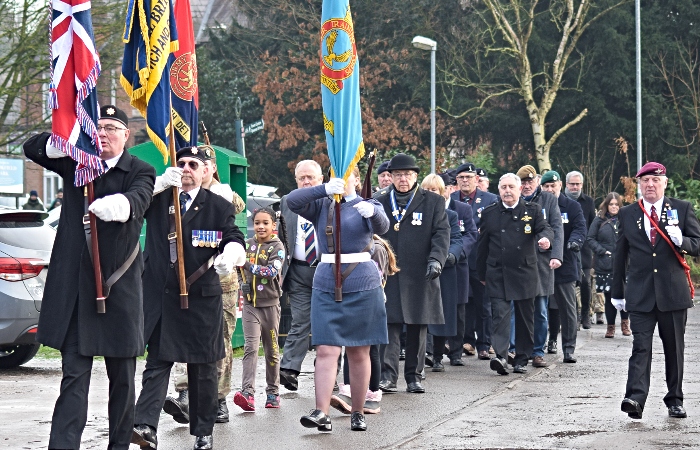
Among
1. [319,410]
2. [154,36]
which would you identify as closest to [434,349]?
[319,410]

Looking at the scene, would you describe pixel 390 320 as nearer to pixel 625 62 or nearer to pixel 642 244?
pixel 642 244

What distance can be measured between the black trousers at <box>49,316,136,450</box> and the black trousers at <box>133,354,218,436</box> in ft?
3.15

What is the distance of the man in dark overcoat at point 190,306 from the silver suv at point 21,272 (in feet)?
15.0

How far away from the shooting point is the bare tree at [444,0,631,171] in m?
36.6

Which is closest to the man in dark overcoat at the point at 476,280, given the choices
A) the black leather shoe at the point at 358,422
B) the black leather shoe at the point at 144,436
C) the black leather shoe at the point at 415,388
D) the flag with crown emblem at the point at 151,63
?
the black leather shoe at the point at 415,388

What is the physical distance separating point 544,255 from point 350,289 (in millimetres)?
5385

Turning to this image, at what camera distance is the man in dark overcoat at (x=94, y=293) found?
22.2 feet

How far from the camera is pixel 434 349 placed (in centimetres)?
1340

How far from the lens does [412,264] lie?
1170cm

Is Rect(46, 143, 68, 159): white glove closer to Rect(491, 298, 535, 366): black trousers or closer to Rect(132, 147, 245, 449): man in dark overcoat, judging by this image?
Rect(132, 147, 245, 449): man in dark overcoat

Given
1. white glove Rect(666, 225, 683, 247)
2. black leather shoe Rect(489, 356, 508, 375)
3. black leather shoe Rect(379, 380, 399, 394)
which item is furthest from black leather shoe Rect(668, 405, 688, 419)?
black leather shoe Rect(489, 356, 508, 375)

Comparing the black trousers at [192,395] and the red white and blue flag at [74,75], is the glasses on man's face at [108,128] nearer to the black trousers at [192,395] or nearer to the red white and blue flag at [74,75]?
the red white and blue flag at [74,75]

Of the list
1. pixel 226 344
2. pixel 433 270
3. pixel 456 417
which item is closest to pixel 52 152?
pixel 226 344

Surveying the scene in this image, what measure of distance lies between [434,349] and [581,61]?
2509 centimetres
